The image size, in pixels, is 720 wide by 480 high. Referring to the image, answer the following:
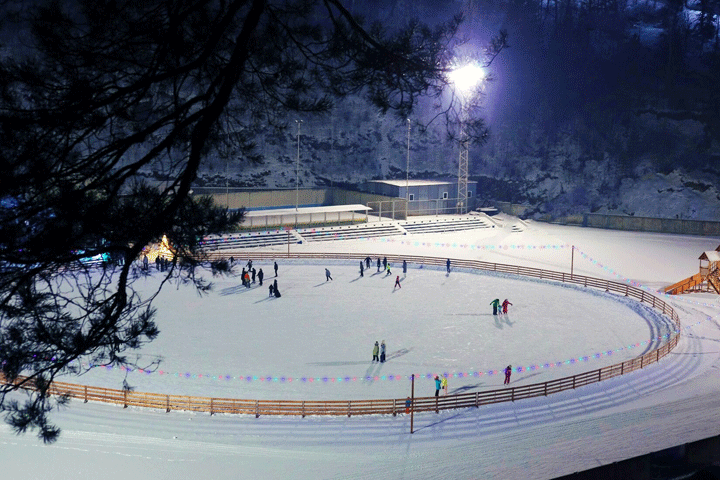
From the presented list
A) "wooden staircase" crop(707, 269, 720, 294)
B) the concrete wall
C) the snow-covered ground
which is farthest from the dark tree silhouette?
the concrete wall

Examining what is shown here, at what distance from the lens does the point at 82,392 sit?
959 inches

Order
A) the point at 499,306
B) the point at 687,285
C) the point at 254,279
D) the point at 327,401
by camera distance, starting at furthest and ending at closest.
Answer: the point at 687,285
the point at 254,279
the point at 499,306
the point at 327,401

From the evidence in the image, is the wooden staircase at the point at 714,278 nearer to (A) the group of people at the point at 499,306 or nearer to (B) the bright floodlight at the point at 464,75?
(A) the group of people at the point at 499,306

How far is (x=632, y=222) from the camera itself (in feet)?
215

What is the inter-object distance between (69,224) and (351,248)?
45646 mm

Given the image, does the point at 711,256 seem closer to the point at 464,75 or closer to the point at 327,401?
the point at 327,401

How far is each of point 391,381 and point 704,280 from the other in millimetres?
22954

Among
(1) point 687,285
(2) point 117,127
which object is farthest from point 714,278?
(2) point 117,127

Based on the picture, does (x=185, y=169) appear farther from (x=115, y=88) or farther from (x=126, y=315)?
(x=126, y=315)

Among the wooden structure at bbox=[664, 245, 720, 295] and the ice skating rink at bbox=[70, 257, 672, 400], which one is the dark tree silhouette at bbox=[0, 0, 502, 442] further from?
the wooden structure at bbox=[664, 245, 720, 295]

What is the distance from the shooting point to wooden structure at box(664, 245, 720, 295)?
41344 mm

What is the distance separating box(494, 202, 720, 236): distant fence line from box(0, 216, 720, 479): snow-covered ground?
18.0 meters

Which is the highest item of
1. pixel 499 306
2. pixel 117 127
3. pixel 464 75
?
pixel 464 75

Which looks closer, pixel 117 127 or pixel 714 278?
pixel 117 127
